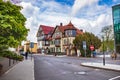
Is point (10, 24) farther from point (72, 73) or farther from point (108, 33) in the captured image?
point (108, 33)

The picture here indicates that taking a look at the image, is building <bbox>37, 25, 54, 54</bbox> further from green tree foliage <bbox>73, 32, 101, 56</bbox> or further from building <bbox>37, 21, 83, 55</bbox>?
green tree foliage <bbox>73, 32, 101, 56</bbox>

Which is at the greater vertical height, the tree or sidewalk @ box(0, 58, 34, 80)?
the tree

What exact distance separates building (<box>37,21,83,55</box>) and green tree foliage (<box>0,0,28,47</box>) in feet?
228

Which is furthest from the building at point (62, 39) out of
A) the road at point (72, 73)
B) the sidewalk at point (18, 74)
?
the sidewalk at point (18, 74)

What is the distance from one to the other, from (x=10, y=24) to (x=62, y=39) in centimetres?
8585

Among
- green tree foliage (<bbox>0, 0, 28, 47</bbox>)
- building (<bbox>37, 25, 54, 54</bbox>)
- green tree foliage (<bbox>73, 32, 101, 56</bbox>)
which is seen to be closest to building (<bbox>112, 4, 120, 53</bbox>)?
green tree foliage (<bbox>73, 32, 101, 56</bbox>)

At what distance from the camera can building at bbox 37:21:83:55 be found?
89050 mm

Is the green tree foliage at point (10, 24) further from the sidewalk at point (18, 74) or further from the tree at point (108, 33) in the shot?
the tree at point (108, 33)

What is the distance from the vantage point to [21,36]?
1280cm

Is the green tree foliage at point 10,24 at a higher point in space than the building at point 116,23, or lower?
lower

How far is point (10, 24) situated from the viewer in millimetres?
10516

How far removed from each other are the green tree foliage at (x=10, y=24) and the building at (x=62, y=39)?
69592 millimetres

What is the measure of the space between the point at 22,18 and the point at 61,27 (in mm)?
86299

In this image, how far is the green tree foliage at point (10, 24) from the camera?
34.2 feet
